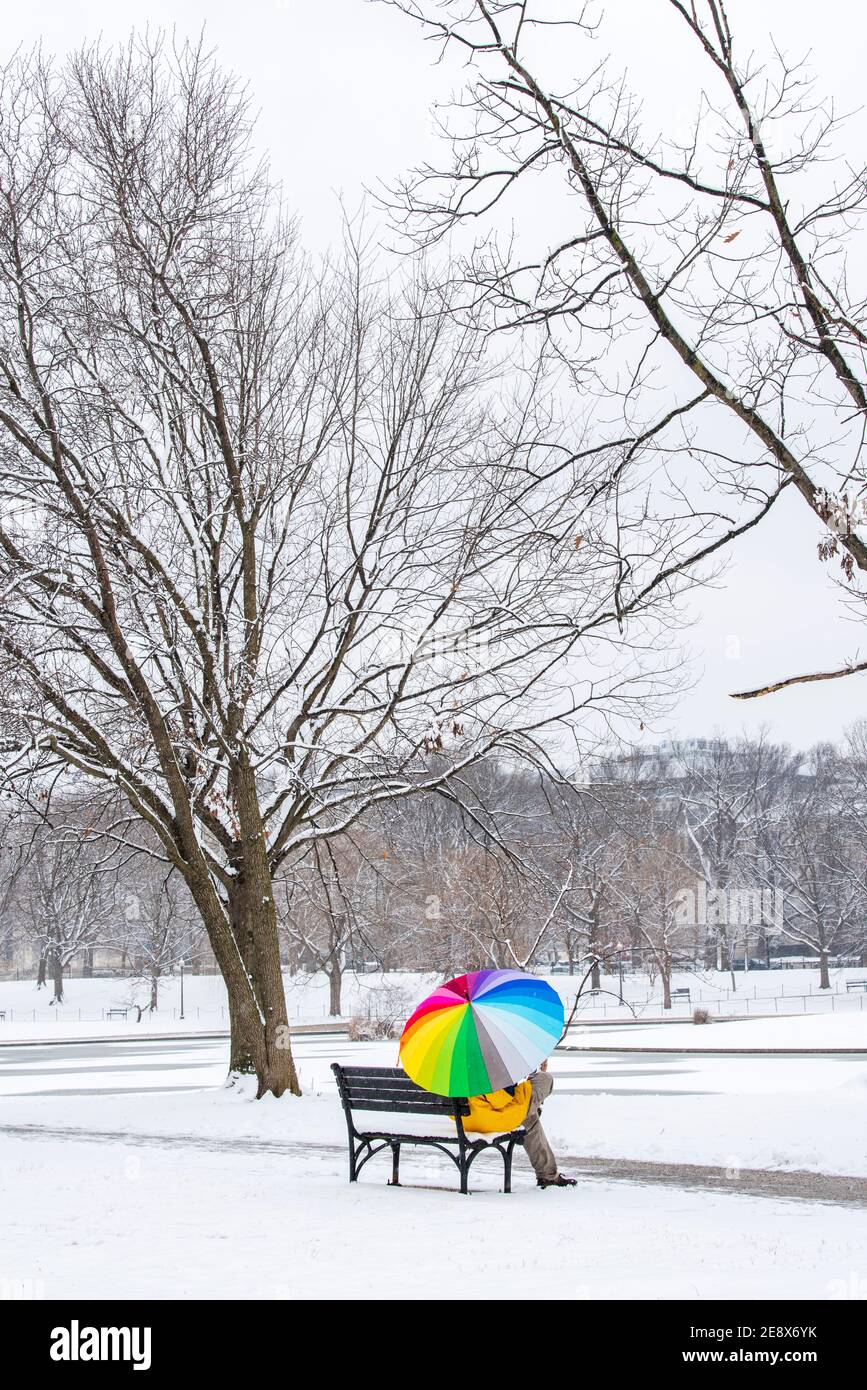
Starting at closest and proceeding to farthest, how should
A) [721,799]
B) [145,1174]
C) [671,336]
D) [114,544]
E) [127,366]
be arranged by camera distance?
[671,336], [145,1174], [114,544], [127,366], [721,799]

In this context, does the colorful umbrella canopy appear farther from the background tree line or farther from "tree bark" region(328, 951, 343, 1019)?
"tree bark" region(328, 951, 343, 1019)

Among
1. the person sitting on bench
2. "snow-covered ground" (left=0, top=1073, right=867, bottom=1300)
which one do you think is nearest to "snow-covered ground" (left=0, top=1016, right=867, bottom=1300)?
"snow-covered ground" (left=0, top=1073, right=867, bottom=1300)

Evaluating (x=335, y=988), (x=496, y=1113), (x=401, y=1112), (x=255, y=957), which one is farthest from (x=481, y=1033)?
(x=335, y=988)

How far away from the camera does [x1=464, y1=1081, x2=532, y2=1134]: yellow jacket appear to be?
9305 mm

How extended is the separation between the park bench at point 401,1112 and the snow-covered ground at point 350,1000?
25809mm

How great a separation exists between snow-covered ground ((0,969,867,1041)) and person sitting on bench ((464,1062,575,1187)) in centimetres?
2649

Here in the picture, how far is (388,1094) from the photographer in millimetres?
9781

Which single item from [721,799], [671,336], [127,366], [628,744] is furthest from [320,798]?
[721,799]

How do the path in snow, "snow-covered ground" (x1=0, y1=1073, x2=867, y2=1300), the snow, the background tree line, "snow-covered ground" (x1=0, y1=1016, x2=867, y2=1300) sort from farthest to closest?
1. the background tree line
2. the snow
3. the path in snow
4. "snow-covered ground" (x1=0, y1=1016, x2=867, y2=1300)
5. "snow-covered ground" (x1=0, y1=1073, x2=867, y2=1300)

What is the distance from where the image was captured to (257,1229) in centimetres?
709

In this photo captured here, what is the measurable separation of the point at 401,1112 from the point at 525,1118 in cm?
98
